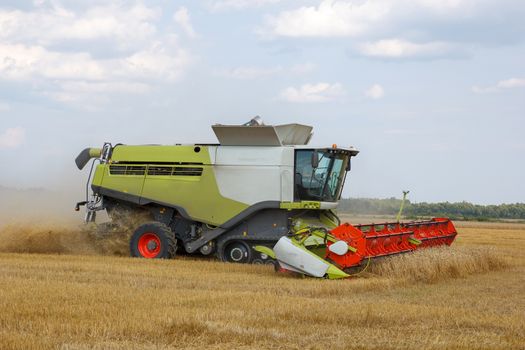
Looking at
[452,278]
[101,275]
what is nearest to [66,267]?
[101,275]

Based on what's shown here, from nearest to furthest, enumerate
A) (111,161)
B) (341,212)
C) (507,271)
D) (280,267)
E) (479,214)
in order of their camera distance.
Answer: (280,267) < (507,271) < (111,161) < (341,212) < (479,214)

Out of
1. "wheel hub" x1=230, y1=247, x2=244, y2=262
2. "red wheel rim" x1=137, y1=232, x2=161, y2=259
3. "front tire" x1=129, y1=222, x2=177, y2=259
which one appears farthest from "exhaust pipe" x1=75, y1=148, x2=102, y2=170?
"wheel hub" x1=230, y1=247, x2=244, y2=262

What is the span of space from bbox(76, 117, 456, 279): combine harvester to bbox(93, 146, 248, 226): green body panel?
2cm

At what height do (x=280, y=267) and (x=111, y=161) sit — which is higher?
(x=111, y=161)

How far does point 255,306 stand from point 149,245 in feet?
20.8

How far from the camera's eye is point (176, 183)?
14.0m

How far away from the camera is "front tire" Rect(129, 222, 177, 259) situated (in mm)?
13742

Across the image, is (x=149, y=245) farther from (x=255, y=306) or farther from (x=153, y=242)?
(x=255, y=306)

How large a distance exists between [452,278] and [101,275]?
517cm

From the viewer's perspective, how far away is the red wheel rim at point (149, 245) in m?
13.9

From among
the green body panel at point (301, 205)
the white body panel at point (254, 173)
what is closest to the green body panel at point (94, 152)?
the white body panel at point (254, 173)

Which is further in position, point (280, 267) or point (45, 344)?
point (280, 267)

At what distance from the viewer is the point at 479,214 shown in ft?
160

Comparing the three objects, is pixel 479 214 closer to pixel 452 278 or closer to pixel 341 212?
pixel 341 212
